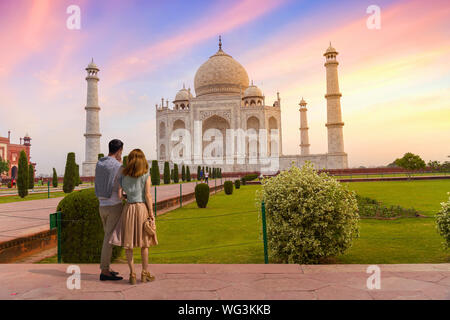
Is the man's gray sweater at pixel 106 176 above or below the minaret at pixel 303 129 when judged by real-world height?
below

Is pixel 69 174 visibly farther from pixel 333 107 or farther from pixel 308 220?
pixel 333 107

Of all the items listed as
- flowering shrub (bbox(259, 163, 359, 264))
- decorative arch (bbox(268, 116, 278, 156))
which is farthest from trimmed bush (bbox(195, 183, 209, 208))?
decorative arch (bbox(268, 116, 278, 156))

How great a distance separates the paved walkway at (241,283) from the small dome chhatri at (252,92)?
1614 inches

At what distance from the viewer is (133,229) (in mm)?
2887

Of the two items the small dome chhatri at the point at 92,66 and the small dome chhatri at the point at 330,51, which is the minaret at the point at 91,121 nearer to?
the small dome chhatri at the point at 92,66

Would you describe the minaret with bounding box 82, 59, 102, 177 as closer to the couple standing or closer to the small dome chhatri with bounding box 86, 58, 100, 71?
the small dome chhatri with bounding box 86, 58, 100, 71

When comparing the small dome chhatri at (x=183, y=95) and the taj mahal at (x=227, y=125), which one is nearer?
the taj mahal at (x=227, y=125)

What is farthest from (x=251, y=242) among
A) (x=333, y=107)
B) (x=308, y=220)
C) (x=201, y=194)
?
(x=333, y=107)

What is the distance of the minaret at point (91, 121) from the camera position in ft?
112

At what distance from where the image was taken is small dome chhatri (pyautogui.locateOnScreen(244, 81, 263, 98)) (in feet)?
141

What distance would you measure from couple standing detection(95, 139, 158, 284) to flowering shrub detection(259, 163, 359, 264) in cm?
160

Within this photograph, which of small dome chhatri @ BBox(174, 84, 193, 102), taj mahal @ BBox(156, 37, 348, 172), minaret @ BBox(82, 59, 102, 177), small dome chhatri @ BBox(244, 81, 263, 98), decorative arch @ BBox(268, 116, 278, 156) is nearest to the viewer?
minaret @ BBox(82, 59, 102, 177)

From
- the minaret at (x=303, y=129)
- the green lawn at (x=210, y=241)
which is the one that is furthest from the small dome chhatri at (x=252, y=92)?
the green lawn at (x=210, y=241)
